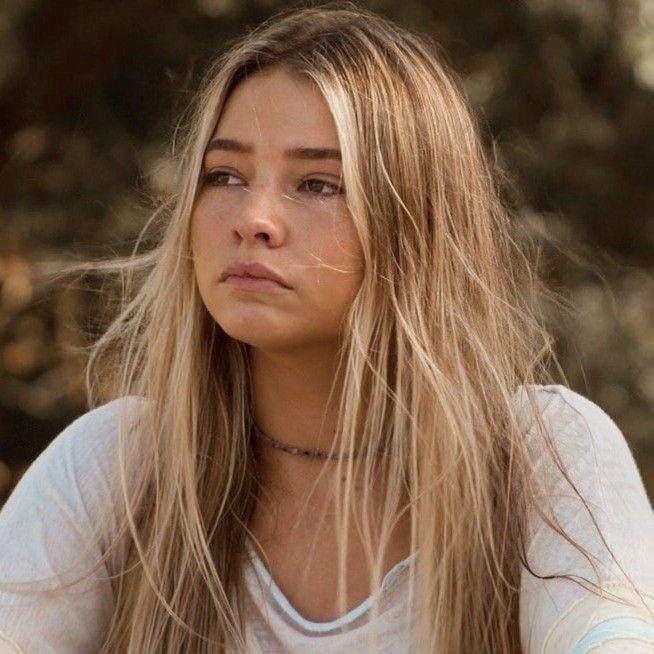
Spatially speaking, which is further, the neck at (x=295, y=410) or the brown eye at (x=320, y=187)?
the neck at (x=295, y=410)

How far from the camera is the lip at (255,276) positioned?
1867 millimetres

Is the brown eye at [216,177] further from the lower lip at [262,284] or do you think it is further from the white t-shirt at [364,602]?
the white t-shirt at [364,602]

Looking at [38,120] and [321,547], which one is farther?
[38,120]

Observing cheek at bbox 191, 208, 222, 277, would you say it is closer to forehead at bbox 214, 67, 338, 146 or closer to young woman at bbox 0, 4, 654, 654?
young woman at bbox 0, 4, 654, 654

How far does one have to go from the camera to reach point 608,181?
4.11 m

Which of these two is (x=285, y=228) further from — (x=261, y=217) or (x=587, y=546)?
(x=587, y=546)

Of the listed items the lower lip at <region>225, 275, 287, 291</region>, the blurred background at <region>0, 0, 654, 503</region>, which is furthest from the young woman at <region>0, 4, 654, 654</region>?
the blurred background at <region>0, 0, 654, 503</region>

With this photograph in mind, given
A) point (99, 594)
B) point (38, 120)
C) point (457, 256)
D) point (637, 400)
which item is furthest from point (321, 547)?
point (38, 120)

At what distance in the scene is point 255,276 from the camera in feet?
6.15

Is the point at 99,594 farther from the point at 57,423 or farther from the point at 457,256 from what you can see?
the point at 57,423

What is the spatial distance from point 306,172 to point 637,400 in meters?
2.40

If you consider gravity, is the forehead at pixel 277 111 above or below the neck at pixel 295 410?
above

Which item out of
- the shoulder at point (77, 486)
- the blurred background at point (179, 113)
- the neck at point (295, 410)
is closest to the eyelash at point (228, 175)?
the neck at point (295, 410)

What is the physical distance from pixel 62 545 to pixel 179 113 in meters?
2.07
